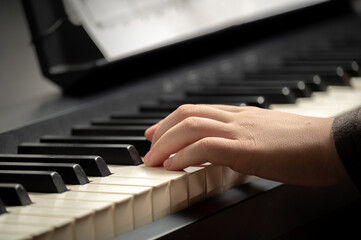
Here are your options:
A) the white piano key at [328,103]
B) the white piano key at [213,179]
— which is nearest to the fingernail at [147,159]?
the white piano key at [213,179]

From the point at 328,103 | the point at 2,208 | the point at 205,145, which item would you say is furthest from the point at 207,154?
the point at 328,103

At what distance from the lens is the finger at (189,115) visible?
1122 millimetres

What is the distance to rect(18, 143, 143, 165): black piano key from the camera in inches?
43.8

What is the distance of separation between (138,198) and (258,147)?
24 cm

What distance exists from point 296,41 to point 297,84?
32.3 inches

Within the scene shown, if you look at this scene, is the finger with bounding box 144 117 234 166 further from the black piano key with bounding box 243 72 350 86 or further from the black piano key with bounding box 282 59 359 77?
the black piano key with bounding box 282 59 359 77

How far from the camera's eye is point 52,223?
79cm

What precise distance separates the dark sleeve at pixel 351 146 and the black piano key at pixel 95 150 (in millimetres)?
347

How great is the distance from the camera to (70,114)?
141 cm

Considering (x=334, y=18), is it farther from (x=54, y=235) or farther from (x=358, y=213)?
(x=54, y=235)

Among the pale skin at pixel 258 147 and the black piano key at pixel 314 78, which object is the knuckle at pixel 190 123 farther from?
the black piano key at pixel 314 78

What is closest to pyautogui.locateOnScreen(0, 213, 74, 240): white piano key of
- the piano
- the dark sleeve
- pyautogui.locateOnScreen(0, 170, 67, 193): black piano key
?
the piano

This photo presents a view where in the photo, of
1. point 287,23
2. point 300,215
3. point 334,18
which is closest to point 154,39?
point 300,215

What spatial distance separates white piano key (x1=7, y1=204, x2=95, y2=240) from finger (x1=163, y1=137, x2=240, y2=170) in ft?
0.76
